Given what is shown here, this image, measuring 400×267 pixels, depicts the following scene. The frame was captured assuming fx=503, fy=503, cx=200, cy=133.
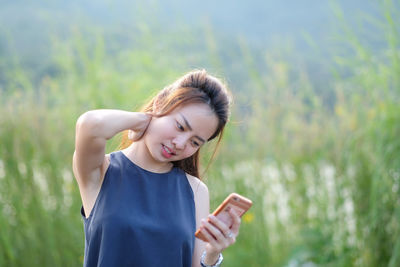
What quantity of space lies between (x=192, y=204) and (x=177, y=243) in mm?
161

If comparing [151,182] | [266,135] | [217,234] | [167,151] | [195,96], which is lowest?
[266,135]

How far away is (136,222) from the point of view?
1.45 meters

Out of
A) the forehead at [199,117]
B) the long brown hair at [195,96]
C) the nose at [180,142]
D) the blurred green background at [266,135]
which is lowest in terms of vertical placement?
the blurred green background at [266,135]

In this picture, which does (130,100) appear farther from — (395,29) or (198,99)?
(198,99)

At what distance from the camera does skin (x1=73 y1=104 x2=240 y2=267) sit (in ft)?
4.47

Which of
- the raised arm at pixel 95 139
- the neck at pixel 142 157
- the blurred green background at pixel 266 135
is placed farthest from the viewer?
the blurred green background at pixel 266 135

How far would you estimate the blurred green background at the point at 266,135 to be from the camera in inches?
118

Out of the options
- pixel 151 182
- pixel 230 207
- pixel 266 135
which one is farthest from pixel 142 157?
pixel 266 135

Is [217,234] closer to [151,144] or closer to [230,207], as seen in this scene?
[230,207]

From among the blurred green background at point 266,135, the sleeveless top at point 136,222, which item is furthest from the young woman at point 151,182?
the blurred green background at point 266,135

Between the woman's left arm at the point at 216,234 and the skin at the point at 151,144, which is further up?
the skin at the point at 151,144

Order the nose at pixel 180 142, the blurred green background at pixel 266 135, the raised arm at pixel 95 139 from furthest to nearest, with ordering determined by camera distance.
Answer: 1. the blurred green background at pixel 266 135
2. the nose at pixel 180 142
3. the raised arm at pixel 95 139

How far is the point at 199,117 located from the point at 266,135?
2373 millimetres

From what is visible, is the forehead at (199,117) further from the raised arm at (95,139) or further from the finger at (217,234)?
the finger at (217,234)
